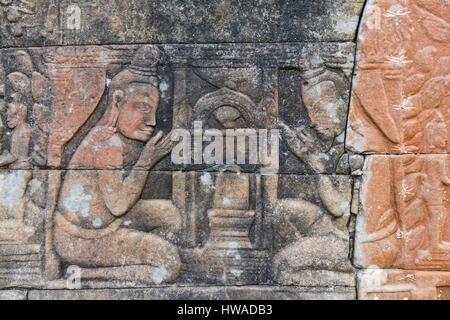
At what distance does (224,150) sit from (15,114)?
1.71 metres

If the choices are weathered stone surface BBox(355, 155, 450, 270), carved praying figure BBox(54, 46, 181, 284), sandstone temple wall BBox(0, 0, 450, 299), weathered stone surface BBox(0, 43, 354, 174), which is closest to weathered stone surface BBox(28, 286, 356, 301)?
sandstone temple wall BBox(0, 0, 450, 299)

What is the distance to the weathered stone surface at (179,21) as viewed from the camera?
4.94 m

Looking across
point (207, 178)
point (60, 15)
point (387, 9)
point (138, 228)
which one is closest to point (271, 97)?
point (207, 178)

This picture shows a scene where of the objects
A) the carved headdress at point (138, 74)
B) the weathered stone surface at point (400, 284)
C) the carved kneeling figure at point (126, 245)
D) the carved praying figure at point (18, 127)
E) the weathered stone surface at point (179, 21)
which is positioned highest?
the weathered stone surface at point (179, 21)

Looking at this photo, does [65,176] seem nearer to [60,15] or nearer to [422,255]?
[60,15]

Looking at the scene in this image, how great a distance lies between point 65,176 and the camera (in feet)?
16.7

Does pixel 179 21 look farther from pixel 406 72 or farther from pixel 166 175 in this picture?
pixel 406 72

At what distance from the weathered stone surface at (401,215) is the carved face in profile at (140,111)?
1.77 meters

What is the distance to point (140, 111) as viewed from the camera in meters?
5.04

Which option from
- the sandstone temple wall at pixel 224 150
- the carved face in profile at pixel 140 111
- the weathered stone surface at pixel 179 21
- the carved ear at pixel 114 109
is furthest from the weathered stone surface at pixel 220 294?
the weathered stone surface at pixel 179 21

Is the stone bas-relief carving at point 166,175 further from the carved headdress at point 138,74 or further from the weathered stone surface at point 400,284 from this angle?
the weathered stone surface at point 400,284

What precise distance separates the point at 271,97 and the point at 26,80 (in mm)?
1978

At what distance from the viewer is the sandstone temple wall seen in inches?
195

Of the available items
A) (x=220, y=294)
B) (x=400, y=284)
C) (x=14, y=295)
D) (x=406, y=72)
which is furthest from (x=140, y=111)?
(x=400, y=284)
